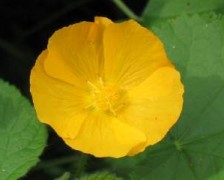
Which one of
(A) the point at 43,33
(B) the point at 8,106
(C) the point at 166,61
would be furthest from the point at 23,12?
(C) the point at 166,61

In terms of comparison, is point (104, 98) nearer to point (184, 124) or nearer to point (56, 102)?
point (56, 102)

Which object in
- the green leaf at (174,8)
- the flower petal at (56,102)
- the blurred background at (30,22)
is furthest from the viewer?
the blurred background at (30,22)

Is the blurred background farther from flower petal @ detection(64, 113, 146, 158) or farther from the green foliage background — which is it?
flower petal @ detection(64, 113, 146, 158)

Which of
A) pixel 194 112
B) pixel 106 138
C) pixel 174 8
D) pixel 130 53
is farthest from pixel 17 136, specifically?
pixel 174 8

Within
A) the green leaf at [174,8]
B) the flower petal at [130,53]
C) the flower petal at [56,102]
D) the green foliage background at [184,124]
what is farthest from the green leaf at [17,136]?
the green leaf at [174,8]

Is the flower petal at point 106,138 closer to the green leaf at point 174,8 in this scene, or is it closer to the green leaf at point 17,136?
the green leaf at point 17,136

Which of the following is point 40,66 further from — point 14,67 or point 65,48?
point 14,67
